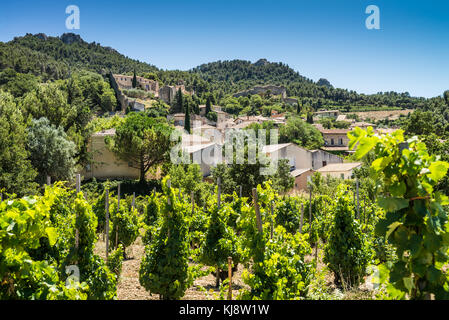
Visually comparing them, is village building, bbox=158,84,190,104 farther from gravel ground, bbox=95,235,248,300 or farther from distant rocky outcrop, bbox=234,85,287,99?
gravel ground, bbox=95,235,248,300

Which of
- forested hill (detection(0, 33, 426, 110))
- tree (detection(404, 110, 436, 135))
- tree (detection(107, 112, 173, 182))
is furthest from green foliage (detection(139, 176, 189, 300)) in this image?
forested hill (detection(0, 33, 426, 110))

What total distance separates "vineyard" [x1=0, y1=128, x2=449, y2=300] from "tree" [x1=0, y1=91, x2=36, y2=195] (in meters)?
9.82

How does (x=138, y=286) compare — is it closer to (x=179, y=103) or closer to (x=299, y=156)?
(x=299, y=156)

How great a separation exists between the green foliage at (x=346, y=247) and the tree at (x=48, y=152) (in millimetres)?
20477

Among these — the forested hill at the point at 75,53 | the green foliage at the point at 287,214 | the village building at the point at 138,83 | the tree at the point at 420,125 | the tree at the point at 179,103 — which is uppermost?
the forested hill at the point at 75,53

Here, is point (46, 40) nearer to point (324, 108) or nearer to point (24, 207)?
point (324, 108)

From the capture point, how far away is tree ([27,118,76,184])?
22781mm

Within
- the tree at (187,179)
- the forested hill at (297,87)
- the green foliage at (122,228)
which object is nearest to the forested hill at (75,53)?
the forested hill at (297,87)

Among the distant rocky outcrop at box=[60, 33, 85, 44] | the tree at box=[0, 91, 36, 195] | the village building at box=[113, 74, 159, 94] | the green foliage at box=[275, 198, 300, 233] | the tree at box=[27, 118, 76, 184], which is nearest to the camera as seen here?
the green foliage at box=[275, 198, 300, 233]

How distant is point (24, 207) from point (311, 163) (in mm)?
36964

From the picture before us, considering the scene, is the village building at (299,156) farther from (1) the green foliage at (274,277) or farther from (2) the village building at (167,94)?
(2) the village building at (167,94)

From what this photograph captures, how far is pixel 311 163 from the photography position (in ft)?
126

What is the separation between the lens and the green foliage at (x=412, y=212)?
7.90ft

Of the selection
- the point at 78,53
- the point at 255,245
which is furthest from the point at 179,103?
the point at 255,245
